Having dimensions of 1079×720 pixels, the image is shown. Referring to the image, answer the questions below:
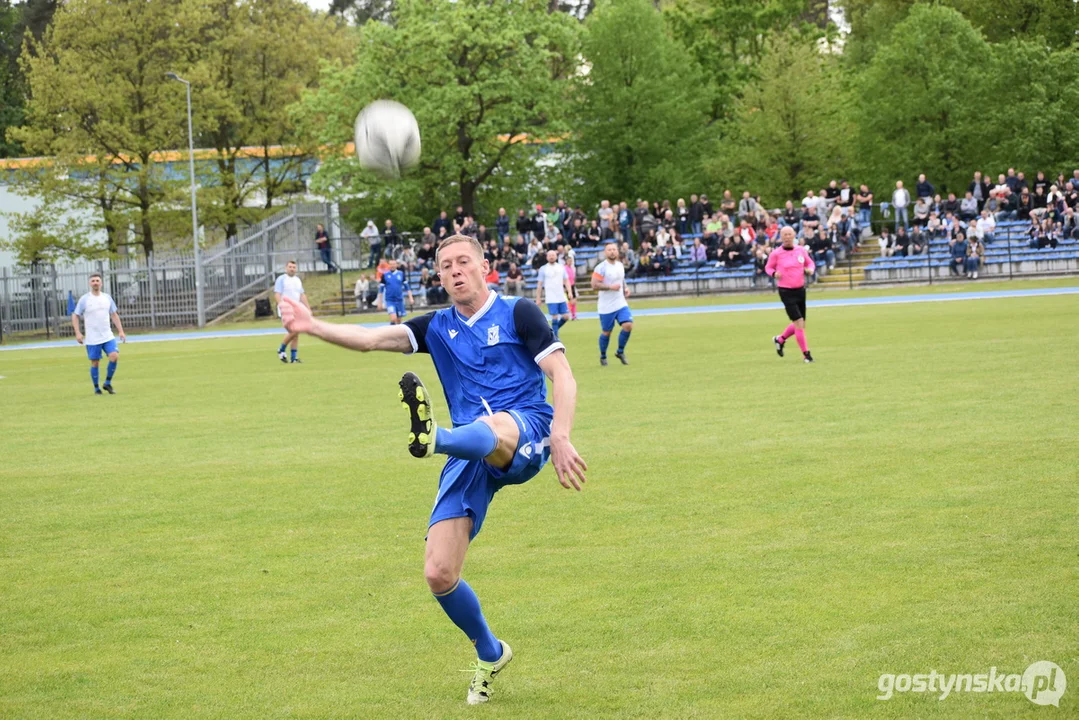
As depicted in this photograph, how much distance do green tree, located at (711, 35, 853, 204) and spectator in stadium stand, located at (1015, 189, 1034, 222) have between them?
1114 cm

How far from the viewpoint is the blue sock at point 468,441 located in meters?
5.25

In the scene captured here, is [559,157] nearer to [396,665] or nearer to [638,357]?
[638,357]

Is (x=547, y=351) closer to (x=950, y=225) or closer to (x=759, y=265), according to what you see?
(x=759, y=265)

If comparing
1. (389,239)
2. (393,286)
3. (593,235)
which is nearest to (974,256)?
(593,235)

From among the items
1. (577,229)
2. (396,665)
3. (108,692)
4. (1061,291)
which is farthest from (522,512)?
(577,229)

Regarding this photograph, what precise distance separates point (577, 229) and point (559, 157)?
1115cm

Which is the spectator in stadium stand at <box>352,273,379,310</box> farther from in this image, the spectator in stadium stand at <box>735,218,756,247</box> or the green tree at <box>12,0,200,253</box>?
the green tree at <box>12,0,200,253</box>

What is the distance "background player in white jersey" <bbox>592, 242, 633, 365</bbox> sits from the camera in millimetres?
21016

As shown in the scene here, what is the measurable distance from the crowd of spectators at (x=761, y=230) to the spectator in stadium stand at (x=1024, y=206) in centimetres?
3

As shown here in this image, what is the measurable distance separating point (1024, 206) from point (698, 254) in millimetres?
10751

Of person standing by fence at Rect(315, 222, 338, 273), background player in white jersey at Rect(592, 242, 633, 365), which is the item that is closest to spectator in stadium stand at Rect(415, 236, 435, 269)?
person standing by fence at Rect(315, 222, 338, 273)

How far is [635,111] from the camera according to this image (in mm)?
53562

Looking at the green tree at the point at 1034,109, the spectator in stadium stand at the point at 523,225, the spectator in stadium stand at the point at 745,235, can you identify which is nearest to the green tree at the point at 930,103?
the green tree at the point at 1034,109

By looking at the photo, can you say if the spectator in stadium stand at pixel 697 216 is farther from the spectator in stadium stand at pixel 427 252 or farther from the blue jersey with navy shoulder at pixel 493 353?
the blue jersey with navy shoulder at pixel 493 353
